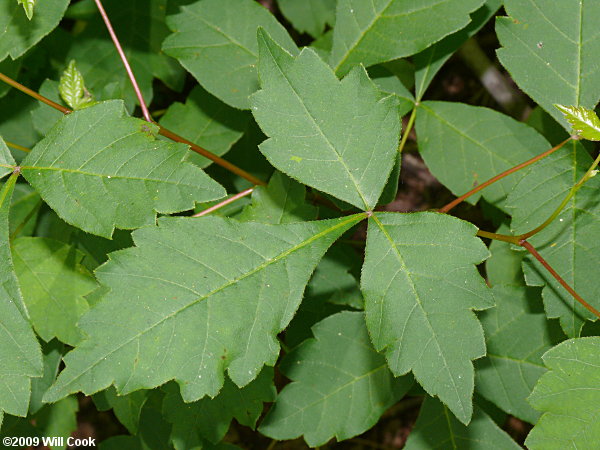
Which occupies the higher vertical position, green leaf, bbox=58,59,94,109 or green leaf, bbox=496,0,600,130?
green leaf, bbox=496,0,600,130

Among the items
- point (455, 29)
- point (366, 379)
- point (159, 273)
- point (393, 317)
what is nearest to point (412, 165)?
point (455, 29)

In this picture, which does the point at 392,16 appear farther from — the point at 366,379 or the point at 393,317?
the point at 366,379

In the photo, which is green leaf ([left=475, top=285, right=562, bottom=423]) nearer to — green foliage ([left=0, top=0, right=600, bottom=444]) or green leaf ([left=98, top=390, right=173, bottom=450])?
green foliage ([left=0, top=0, right=600, bottom=444])

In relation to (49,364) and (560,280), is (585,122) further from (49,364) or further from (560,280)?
(49,364)

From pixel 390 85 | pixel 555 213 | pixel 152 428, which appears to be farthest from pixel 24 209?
pixel 555 213

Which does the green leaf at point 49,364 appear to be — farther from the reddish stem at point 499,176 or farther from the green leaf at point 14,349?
the reddish stem at point 499,176

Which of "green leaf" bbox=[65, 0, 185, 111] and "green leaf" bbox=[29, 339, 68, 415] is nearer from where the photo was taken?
"green leaf" bbox=[29, 339, 68, 415]

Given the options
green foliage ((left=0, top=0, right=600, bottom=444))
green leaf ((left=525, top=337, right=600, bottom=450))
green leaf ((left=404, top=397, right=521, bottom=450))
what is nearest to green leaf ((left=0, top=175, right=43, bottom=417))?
green foliage ((left=0, top=0, right=600, bottom=444))

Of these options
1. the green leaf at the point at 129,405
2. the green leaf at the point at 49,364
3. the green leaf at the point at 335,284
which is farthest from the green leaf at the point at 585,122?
the green leaf at the point at 49,364
